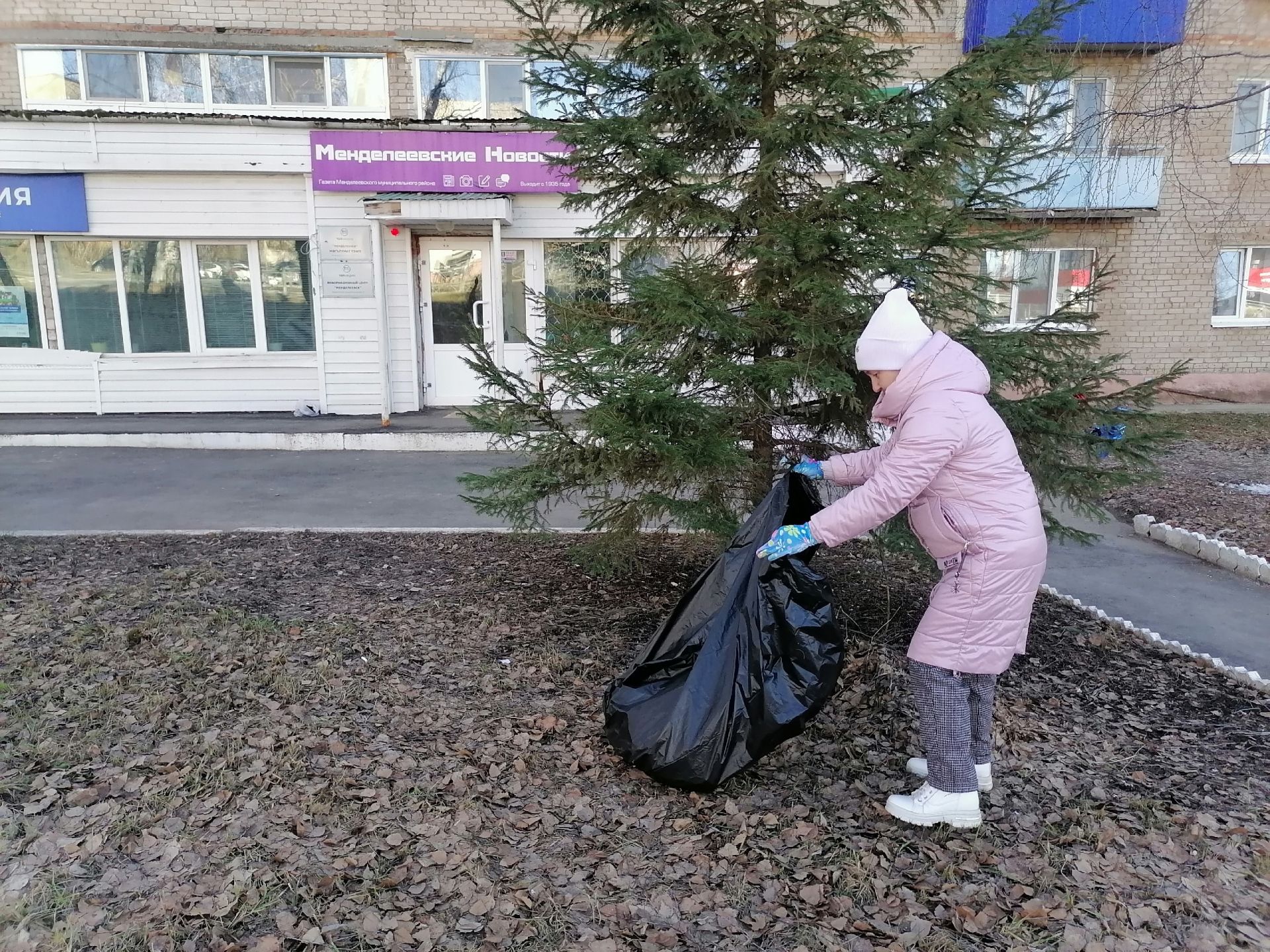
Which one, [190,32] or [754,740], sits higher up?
[190,32]

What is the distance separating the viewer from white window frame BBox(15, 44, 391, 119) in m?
12.1

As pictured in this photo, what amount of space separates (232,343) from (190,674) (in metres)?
9.91

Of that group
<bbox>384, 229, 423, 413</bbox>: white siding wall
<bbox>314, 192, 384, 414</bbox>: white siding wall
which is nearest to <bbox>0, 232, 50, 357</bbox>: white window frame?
<bbox>314, 192, 384, 414</bbox>: white siding wall

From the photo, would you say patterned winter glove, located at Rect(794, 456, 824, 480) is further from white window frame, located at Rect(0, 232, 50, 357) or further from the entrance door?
white window frame, located at Rect(0, 232, 50, 357)

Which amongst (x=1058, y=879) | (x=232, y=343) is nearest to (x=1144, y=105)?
(x=1058, y=879)

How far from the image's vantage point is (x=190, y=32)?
12.2 m

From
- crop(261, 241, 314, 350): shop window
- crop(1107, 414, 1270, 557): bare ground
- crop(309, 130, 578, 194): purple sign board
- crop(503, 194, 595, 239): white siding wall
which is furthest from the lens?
crop(261, 241, 314, 350): shop window

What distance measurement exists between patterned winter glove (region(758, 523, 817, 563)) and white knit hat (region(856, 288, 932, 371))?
0.56 meters

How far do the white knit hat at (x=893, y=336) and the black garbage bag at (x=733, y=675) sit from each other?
666mm

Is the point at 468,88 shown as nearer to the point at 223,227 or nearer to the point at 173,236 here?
the point at 223,227

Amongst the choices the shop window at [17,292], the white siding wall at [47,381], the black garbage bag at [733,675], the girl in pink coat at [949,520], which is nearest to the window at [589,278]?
the black garbage bag at [733,675]

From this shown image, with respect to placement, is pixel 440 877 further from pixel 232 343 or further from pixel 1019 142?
pixel 232 343

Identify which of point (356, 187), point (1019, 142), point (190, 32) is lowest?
point (1019, 142)

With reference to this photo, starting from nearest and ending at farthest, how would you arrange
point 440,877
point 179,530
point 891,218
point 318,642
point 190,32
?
point 440,877, point 891,218, point 318,642, point 179,530, point 190,32
